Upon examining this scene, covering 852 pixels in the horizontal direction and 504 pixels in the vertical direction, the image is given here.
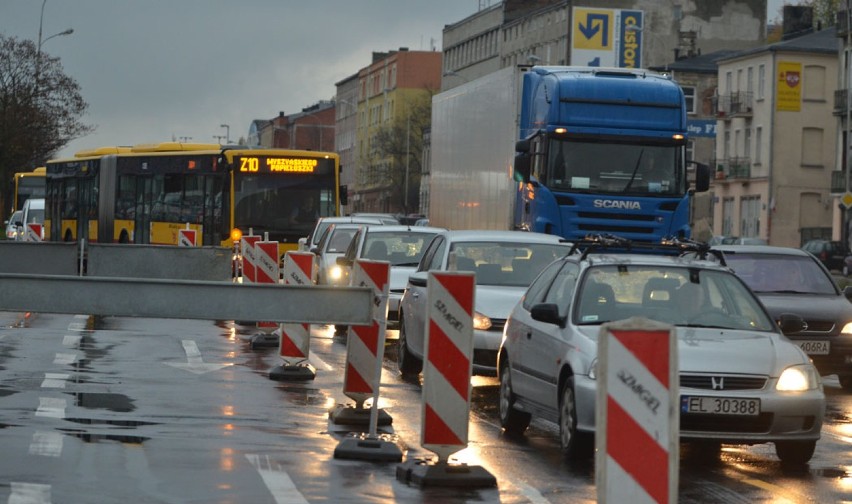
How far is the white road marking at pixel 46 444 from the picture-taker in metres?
10.9

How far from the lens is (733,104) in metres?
97.1

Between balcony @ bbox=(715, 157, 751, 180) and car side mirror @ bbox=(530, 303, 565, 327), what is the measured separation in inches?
3266

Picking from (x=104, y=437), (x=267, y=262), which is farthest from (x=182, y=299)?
(x=267, y=262)

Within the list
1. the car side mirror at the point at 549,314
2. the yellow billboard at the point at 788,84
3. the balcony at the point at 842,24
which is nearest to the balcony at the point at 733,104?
the yellow billboard at the point at 788,84

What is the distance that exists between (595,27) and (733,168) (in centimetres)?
1116

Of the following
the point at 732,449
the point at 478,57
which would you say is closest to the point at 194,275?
the point at 732,449

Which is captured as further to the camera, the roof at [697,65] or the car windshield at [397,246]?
the roof at [697,65]

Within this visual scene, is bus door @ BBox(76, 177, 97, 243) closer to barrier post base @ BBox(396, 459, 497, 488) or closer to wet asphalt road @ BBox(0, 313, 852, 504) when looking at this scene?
wet asphalt road @ BBox(0, 313, 852, 504)

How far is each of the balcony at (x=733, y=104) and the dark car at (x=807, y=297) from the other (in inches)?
3025

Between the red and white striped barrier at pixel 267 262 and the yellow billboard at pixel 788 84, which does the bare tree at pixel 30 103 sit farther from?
the red and white striped barrier at pixel 267 262

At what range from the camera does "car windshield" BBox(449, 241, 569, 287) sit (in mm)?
18156

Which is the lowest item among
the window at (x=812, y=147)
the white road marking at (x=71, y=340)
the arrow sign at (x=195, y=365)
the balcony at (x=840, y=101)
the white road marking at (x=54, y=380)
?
the white road marking at (x=71, y=340)

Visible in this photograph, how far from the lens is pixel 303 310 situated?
9578mm

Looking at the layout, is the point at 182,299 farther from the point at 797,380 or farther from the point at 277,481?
the point at 797,380
